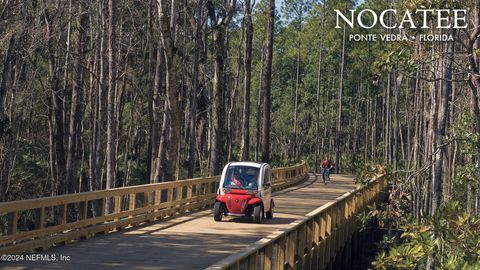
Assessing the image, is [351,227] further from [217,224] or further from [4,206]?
[4,206]

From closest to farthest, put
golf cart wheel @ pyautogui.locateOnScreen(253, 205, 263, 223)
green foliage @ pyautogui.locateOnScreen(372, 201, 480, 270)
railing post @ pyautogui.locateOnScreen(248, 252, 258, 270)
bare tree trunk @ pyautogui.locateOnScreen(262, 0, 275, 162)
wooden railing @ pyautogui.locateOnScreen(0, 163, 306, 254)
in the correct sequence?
railing post @ pyautogui.locateOnScreen(248, 252, 258, 270), green foliage @ pyautogui.locateOnScreen(372, 201, 480, 270), wooden railing @ pyautogui.locateOnScreen(0, 163, 306, 254), golf cart wheel @ pyautogui.locateOnScreen(253, 205, 263, 223), bare tree trunk @ pyautogui.locateOnScreen(262, 0, 275, 162)

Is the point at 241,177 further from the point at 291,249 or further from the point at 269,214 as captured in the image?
the point at 291,249

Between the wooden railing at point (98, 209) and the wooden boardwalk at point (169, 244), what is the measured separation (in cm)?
31

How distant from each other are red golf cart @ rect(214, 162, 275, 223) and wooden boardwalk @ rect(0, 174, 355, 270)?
0.38m

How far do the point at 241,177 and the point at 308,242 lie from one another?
6.57 meters

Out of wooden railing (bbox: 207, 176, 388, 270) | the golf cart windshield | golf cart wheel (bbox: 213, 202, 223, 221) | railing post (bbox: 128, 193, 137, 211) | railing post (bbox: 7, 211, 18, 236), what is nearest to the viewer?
wooden railing (bbox: 207, 176, 388, 270)

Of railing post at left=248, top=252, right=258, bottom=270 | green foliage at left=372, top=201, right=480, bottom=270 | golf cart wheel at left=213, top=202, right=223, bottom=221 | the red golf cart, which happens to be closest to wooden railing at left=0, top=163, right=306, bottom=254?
golf cart wheel at left=213, top=202, right=223, bottom=221

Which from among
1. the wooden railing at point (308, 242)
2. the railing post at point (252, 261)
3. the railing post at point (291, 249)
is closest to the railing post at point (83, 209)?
the wooden railing at point (308, 242)

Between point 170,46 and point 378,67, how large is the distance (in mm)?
19331

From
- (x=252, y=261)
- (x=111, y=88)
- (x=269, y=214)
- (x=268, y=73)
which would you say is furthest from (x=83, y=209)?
(x=268, y=73)

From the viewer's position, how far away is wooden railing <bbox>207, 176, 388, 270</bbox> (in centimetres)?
1201

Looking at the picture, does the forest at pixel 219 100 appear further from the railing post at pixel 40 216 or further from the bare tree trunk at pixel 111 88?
the railing post at pixel 40 216

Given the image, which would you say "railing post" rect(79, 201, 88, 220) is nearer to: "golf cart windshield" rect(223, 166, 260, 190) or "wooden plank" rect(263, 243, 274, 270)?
"golf cart windshield" rect(223, 166, 260, 190)

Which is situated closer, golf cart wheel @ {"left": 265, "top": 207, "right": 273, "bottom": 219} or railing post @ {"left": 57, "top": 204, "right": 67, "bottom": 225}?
railing post @ {"left": 57, "top": 204, "right": 67, "bottom": 225}
